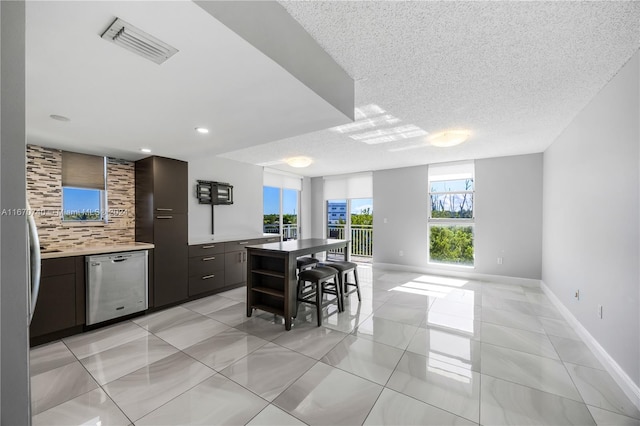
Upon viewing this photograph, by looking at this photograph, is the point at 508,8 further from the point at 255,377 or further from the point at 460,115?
the point at 255,377

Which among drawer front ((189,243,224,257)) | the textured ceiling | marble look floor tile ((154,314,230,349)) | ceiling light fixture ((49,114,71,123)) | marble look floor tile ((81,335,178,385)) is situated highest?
the textured ceiling

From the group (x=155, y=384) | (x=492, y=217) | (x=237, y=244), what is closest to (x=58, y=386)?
(x=155, y=384)

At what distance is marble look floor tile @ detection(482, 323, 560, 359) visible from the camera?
8.03 ft

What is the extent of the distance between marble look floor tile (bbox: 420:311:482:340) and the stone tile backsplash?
14.5 ft

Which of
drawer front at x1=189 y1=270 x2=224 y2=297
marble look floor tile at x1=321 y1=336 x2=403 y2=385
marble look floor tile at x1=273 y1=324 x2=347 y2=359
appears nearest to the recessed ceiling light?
drawer front at x1=189 y1=270 x2=224 y2=297

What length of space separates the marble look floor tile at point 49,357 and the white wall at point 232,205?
193cm

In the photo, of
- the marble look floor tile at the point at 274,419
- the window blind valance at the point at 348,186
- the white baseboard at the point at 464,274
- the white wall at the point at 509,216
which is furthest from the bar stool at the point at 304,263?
the white wall at the point at 509,216

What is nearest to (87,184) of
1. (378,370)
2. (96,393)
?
(96,393)

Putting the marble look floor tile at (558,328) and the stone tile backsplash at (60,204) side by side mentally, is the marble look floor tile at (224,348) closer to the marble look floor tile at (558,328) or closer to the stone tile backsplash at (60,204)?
the stone tile backsplash at (60,204)

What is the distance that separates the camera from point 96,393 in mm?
1884

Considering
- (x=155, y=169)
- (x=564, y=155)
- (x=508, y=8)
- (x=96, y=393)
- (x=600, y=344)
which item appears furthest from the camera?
(x=155, y=169)

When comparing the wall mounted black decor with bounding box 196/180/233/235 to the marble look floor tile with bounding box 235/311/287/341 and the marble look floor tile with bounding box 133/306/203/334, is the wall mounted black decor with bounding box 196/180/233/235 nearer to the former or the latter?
the marble look floor tile with bounding box 133/306/203/334

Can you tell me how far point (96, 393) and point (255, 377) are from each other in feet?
3.83

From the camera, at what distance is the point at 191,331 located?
2.88m
